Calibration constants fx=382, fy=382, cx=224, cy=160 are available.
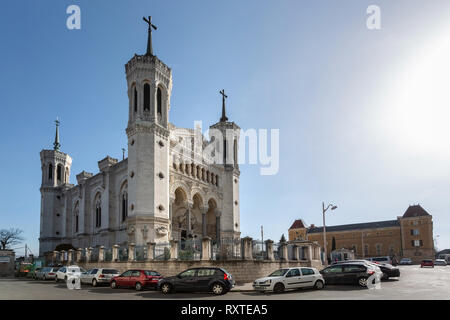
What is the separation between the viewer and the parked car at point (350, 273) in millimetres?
20000

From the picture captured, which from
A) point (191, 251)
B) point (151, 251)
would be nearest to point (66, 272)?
point (151, 251)

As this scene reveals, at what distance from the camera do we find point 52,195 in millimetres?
59969

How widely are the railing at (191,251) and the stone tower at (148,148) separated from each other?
29.3 ft

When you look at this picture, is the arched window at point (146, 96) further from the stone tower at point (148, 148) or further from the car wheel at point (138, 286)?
the car wheel at point (138, 286)

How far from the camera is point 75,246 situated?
52.8 meters

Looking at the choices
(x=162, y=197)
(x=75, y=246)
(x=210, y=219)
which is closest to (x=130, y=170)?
(x=162, y=197)

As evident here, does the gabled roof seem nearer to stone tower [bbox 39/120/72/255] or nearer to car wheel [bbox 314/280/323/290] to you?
stone tower [bbox 39/120/72/255]

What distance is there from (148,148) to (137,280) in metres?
18.2

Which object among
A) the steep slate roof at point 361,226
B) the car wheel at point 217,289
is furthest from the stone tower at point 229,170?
the steep slate roof at point 361,226

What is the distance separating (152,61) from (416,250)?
64556 millimetres

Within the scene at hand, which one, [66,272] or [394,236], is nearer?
[66,272]

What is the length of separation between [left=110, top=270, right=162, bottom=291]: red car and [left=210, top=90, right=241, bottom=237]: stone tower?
27891mm

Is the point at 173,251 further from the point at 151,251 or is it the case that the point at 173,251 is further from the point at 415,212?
the point at 415,212

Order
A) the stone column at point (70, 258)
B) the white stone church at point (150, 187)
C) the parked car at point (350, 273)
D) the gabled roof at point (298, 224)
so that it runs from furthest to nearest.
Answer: the gabled roof at point (298, 224) → the stone column at point (70, 258) → the white stone church at point (150, 187) → the parked car at point (350, 273)
